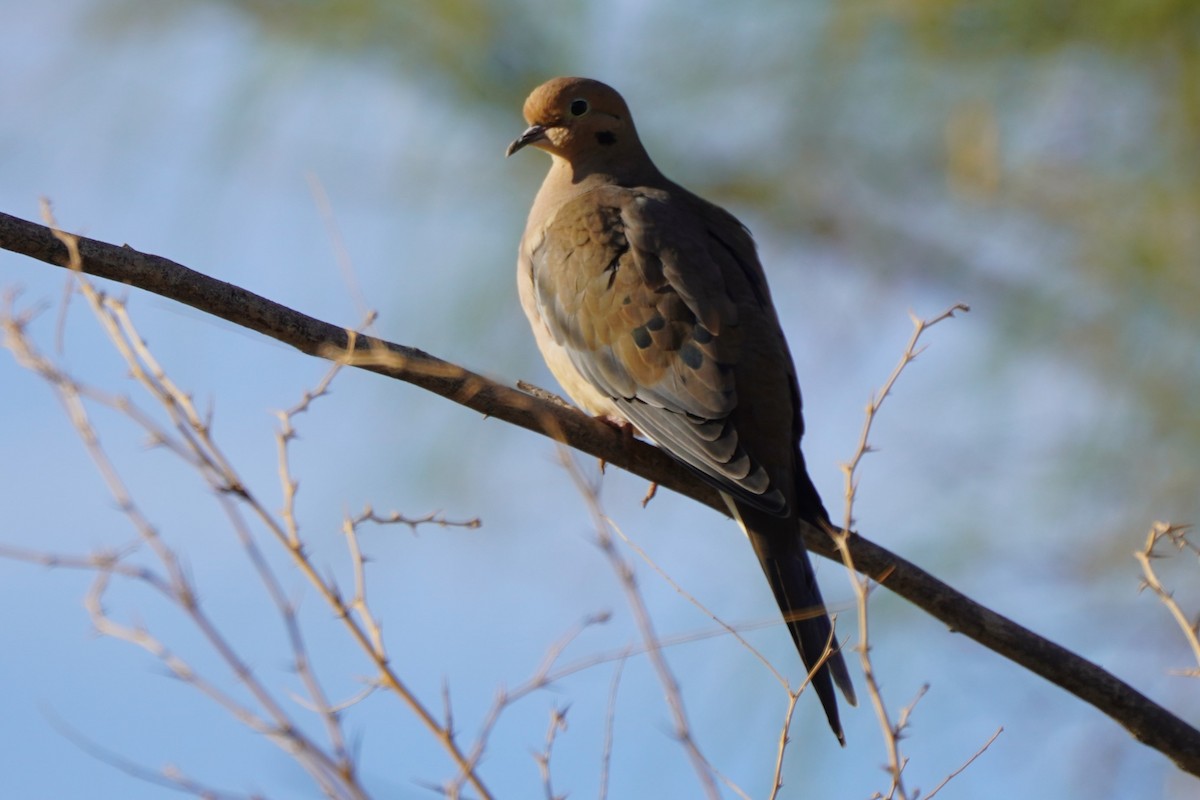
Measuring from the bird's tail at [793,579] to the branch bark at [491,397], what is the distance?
332 mm

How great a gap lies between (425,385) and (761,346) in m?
1.14

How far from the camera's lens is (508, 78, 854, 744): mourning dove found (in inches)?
111

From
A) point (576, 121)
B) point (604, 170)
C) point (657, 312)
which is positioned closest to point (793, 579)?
point (657, 312)

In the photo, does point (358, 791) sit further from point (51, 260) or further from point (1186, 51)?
point (1186, 51)

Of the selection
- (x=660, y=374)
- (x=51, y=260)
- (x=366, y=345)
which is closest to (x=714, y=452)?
(x=660, y=374)

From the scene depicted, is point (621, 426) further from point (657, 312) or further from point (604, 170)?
point (604, 170)

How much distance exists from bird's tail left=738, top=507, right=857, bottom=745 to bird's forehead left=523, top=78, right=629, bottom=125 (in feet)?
4.50

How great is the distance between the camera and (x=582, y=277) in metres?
3.29

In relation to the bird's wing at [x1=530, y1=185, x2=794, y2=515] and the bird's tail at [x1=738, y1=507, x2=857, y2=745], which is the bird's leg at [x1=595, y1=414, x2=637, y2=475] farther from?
the bird's tail at [x1=738, y1=507, x2=857, y2=745]

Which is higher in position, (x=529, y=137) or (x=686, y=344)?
(x=529, y=137)

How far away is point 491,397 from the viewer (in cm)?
228

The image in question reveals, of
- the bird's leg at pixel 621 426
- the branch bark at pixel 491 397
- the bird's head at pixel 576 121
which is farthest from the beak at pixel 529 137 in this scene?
the branch bark at pixel 491 397

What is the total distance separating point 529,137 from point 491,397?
1.62 m

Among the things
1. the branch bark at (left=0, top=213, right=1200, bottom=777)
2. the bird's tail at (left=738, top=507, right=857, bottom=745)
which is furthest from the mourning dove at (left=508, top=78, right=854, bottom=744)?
the branch bark at (left=0, top=213, right=1200, bottom=777)
